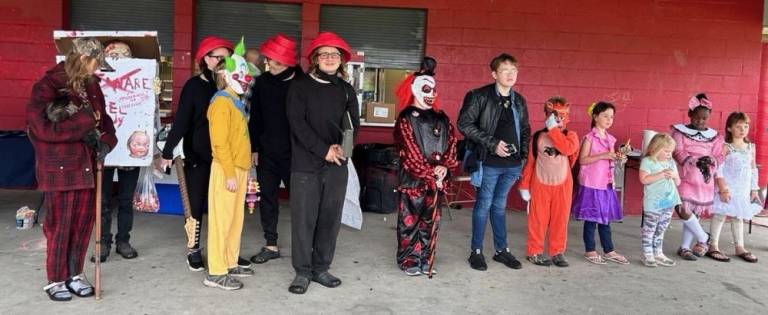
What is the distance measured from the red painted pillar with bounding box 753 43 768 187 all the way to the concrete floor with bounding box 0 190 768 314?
2905mm

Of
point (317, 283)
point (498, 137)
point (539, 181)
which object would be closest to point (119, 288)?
point (317, 283)

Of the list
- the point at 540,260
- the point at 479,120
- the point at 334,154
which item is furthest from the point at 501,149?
the point at 334,154

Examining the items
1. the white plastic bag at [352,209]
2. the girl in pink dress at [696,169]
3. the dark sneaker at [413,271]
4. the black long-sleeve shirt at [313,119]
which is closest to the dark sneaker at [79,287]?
the black long-sleeve shirt at [313,119]

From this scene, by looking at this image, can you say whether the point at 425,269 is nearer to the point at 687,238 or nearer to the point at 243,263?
the point at 243,263

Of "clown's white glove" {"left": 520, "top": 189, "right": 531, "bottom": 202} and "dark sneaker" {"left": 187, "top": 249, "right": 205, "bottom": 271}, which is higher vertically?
"clown's white glove" {"left": 520, "top": 189, "right": 531, "bottom": 202}

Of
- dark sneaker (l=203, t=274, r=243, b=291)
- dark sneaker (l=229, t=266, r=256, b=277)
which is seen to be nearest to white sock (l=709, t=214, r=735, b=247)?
dark sneaker (l=229, t=266, r=256, b=277)

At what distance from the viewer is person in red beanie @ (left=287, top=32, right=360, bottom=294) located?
380 centimetres

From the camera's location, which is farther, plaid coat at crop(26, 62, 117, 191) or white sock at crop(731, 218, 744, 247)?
white sock at crop(731, 218, 744, 247)

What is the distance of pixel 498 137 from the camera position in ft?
14.8

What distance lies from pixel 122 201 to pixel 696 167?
185 inches

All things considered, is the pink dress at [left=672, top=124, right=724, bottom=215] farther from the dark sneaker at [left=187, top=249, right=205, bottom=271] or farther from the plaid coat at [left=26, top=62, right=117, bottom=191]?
the plaid coat at [left=26, top=62, right=117, bottom=191]

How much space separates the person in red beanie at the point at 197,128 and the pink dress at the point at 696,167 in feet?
12.8

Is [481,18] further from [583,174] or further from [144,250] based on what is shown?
[144,250]

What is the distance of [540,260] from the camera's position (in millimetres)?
4711
